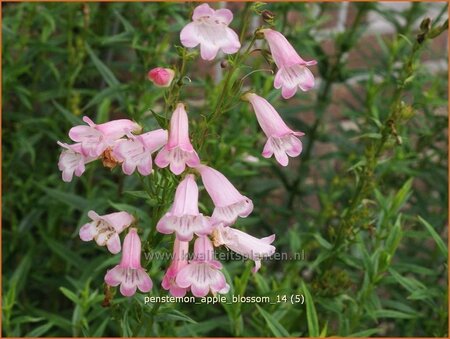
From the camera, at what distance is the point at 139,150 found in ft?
5.38

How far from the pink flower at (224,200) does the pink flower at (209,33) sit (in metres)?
0.27

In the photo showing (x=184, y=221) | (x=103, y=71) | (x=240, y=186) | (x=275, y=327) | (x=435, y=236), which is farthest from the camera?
(x=240, y=186)

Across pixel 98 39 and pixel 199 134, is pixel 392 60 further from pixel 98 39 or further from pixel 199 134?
pixel 199 134

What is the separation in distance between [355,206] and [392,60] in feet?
3.69

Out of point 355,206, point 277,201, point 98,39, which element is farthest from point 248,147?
point 277,201

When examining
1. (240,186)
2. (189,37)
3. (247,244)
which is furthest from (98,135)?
(240,186)

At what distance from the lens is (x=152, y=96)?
2.66m

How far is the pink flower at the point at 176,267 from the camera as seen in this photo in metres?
1.71

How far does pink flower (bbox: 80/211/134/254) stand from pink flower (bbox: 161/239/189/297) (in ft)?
0.44

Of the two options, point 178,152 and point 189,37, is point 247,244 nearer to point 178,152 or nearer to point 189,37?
point 178,152

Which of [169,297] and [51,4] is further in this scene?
[51,4]

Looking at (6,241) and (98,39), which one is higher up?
(98,39)

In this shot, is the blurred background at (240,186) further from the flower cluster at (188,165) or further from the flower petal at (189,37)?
the flower petal at (189,37)

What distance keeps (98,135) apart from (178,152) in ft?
0.71
